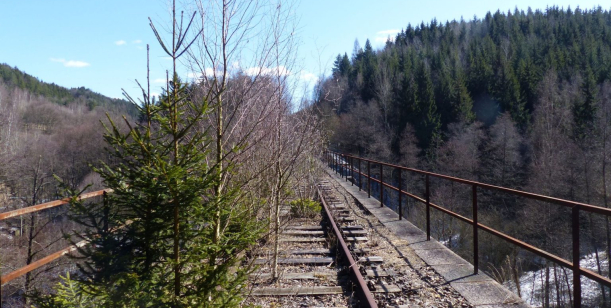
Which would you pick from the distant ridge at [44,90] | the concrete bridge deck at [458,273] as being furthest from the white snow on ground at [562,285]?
the distant ridge at [44,90]

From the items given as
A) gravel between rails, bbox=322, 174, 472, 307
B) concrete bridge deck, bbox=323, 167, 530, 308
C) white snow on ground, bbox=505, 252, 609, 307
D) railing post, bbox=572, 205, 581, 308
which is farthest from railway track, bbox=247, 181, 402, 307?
white snow on ground, bbox=505, 252, 609, 307

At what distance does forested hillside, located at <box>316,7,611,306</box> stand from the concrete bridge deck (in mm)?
3066

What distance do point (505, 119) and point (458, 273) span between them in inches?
1865

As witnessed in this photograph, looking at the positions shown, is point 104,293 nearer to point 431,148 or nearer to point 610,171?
point 610,171

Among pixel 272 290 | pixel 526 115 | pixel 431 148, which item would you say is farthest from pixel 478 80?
pixel 272 290

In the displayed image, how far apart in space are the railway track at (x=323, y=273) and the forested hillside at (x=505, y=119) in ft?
8.72

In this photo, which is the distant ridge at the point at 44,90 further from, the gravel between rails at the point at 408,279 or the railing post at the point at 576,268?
the railing post at the point at 576,268

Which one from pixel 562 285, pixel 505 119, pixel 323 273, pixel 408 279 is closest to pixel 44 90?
pixel 505 119

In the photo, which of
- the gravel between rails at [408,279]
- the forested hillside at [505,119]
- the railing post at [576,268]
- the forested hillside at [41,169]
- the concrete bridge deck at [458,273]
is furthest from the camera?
the forested hillside at [505,119]

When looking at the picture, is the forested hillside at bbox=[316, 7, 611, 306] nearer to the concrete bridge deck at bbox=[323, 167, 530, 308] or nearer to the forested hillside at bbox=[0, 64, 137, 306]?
the concrete bridge deck at bbox=[323, 167, 530, 308]

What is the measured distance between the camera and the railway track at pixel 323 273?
4797 millimetres

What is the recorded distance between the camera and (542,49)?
2739 inches

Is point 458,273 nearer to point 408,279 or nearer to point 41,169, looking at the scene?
point 408,279

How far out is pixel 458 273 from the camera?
528cm
